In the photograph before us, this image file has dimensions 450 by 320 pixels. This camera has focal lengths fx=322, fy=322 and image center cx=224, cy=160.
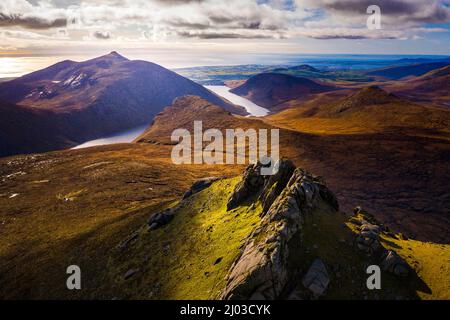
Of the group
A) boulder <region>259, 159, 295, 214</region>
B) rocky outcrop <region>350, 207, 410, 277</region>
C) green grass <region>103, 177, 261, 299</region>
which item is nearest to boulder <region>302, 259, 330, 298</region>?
rocky outcrop <region>350, 207, 410, 277</region>

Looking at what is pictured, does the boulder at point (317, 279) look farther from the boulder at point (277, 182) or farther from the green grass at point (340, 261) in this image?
the boulder at point (277, 182)

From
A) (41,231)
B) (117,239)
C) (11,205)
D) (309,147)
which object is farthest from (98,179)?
(309,147)

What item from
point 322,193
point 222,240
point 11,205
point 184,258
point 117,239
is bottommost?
point 11,205

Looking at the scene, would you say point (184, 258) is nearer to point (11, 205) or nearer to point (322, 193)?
point (322, 193)

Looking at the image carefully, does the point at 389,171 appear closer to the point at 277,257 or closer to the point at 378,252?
the point at 378,252

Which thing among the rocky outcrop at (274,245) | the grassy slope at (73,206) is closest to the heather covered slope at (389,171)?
the grassy slope at (73,206)

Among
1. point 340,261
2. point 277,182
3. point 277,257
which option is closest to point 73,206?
A: point 277,182
